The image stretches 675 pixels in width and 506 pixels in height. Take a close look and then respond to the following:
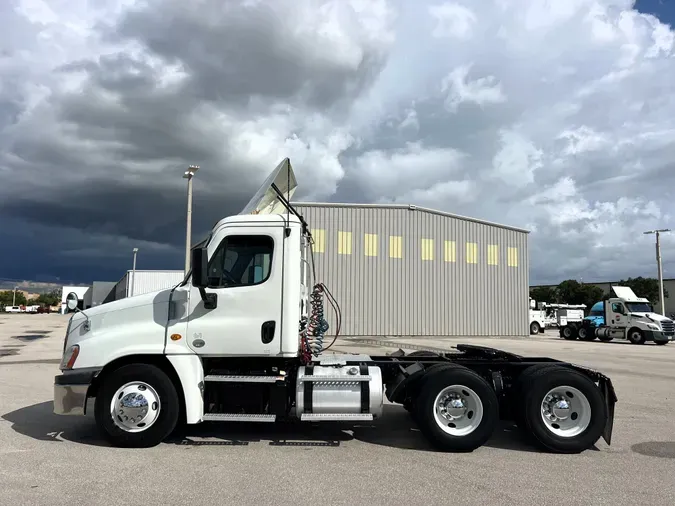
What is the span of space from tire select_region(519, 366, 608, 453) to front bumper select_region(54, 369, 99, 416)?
16.6ft

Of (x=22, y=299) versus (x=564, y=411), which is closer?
(x=564, y=411)

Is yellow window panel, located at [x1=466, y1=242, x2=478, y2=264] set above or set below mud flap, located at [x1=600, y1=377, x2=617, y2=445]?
above

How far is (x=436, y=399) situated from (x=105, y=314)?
4.01 m

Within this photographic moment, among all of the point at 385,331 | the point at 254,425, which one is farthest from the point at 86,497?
the point at 385,331

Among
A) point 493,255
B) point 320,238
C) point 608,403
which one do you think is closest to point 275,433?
point 608,403

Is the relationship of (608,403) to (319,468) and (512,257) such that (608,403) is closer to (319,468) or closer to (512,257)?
(319,468)

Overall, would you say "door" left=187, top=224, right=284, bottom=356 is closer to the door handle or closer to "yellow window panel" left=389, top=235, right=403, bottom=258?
the door handle

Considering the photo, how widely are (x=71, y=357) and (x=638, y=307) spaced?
34175 millimetres

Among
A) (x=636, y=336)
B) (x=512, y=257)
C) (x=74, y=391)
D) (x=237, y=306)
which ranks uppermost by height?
(x=512, y=257)

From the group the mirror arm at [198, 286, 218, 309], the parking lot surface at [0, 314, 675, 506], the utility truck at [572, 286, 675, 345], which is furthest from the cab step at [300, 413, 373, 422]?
the utility truck at [572, 286, 675, 345]

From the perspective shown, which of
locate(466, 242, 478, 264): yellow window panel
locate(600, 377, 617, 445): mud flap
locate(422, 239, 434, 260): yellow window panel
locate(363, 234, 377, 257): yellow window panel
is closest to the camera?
locate(600, 377, 617, 445): mud flap

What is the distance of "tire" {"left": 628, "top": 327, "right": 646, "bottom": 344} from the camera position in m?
31.4

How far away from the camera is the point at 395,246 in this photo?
31.7m

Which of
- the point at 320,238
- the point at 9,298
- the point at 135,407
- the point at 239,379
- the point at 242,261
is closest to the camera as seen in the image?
the point at 135,407
